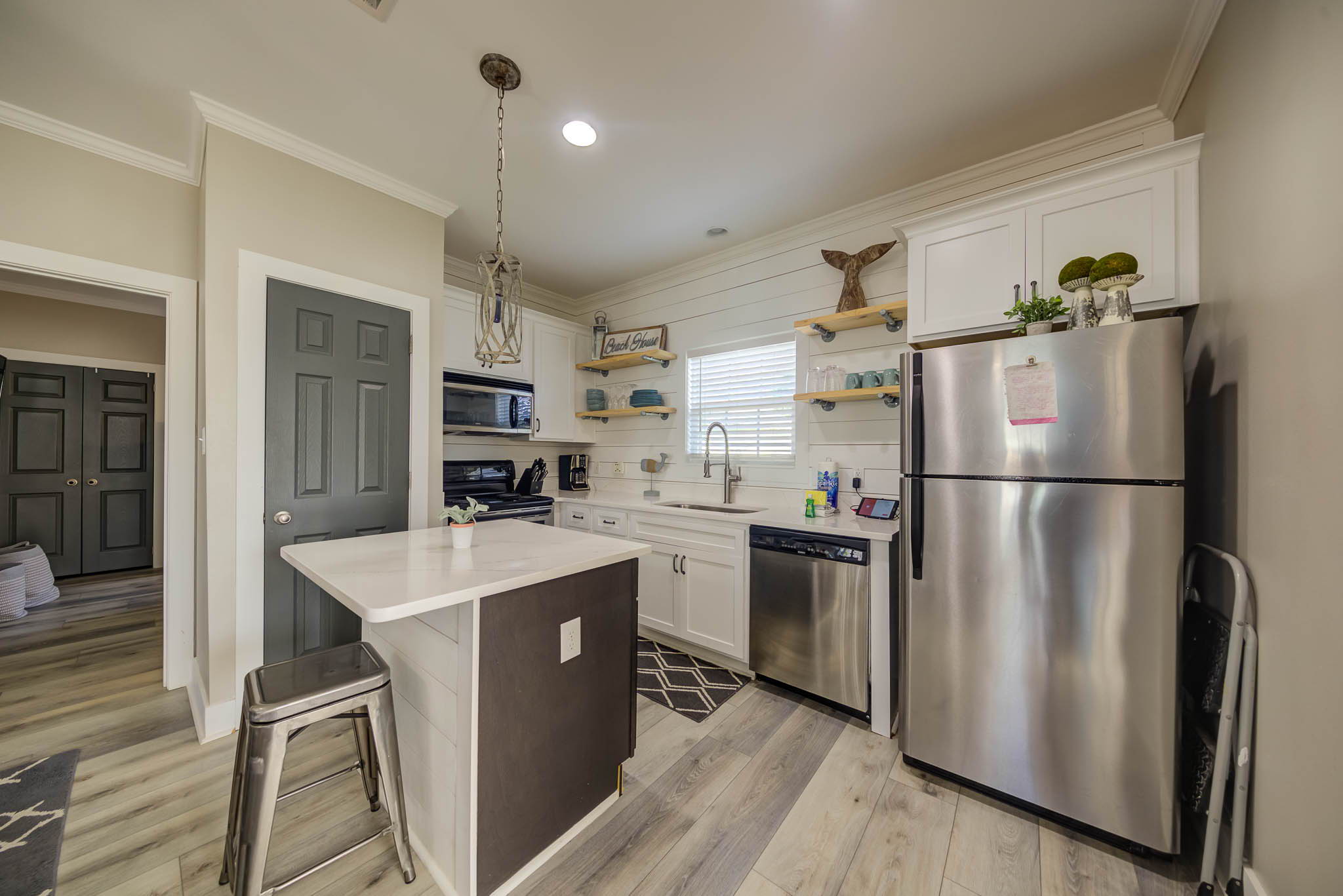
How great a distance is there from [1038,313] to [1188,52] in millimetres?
1024

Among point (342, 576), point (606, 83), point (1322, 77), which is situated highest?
point (606, 83)

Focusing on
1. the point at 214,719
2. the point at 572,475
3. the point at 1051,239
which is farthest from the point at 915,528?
the point at 214,719

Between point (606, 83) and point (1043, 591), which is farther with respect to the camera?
point (606, 83)

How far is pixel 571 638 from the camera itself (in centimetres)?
150

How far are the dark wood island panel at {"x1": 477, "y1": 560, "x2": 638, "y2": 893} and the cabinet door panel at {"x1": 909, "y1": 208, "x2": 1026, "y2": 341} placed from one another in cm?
173

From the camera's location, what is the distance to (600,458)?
4262 mm

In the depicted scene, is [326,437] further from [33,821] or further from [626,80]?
[626,80]

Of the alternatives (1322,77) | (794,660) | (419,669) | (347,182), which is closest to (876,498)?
(794,660)

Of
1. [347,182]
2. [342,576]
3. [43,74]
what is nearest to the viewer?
[342,576]

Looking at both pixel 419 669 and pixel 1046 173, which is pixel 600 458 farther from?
pixel 1046 173

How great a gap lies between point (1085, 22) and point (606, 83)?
1.67 metres

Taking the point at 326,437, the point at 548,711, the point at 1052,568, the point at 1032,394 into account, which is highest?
the point at 1032,394

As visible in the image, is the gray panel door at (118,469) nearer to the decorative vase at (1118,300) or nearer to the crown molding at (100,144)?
the crown molding at (100,144)

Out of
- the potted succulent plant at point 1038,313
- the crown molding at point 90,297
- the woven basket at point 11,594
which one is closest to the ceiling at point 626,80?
the crown molding at point 90,297
